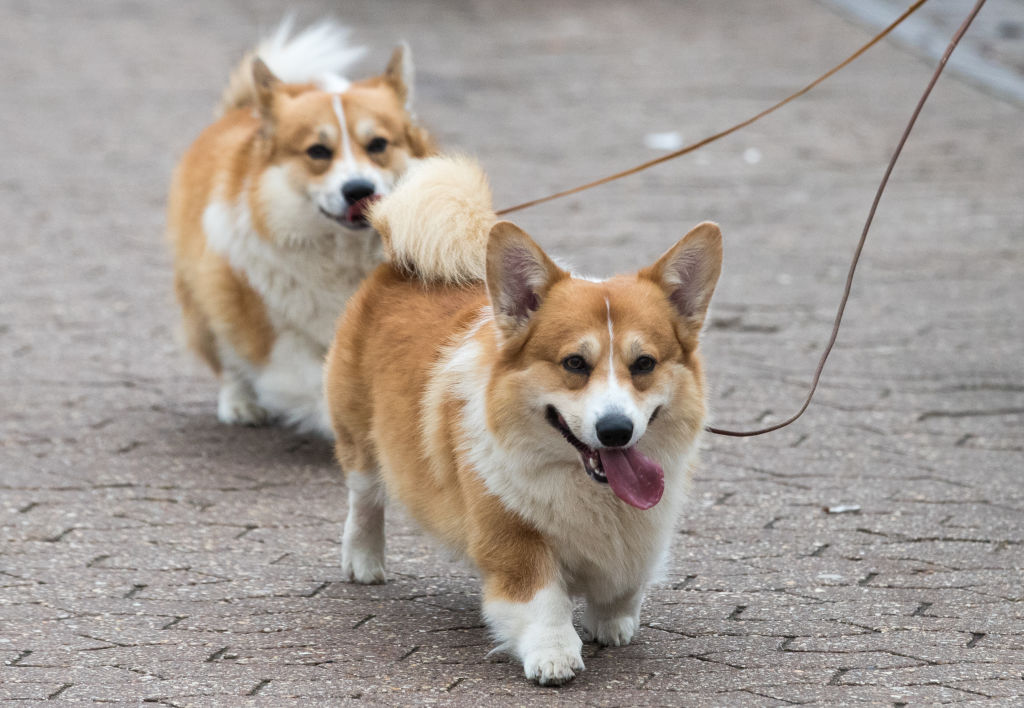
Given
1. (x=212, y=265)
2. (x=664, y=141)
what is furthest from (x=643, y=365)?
(x=664, y=141)

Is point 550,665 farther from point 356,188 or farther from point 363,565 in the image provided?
point 356,188

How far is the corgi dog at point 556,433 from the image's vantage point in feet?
11.0

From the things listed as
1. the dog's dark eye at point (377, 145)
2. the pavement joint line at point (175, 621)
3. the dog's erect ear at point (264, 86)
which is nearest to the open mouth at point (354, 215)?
the dog's dark eye at point (377, 145)

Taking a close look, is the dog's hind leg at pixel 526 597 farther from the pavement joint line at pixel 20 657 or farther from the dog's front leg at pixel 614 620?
the pavement joint line at pixel 20 657

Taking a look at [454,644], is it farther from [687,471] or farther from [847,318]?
[847,318]

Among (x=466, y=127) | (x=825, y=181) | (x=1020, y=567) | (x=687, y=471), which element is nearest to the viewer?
(x=687, y=471)

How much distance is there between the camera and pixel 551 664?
3436 millimetres

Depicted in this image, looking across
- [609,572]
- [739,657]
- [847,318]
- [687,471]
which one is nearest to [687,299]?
[687,471]

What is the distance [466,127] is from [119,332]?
465cm

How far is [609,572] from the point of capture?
353cm

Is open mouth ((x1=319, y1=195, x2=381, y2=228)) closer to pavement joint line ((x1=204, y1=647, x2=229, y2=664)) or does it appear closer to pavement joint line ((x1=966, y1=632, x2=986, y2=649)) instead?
pavement joint line ((x1=204, y1=647, x2=229, y2=664))

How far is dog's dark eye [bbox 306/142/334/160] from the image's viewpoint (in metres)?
5.33

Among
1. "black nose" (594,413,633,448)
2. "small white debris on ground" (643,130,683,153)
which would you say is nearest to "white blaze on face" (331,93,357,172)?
"black nose" (594,413,633,448)

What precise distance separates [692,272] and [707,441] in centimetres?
219
